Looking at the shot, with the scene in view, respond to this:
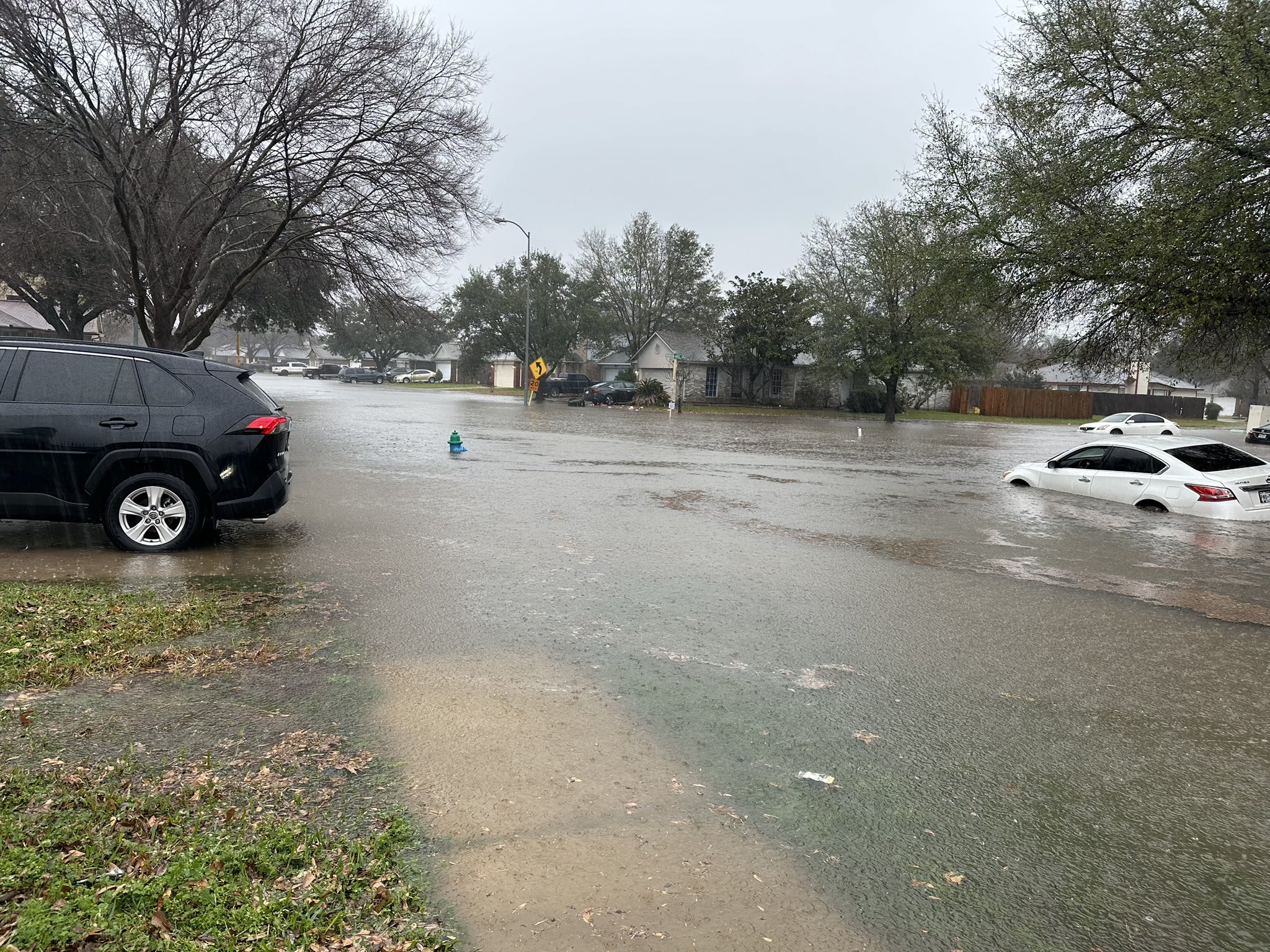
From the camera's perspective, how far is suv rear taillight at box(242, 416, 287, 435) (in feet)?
28.5

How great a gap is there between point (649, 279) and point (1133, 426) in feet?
119

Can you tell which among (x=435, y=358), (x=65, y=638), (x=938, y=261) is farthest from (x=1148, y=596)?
(x=435, y=358)

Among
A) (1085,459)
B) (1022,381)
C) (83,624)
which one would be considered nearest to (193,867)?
(83,624)

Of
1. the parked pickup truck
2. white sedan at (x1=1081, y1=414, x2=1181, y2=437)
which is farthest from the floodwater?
the parked pickup truck

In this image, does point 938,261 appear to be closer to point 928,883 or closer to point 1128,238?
point 1128,238

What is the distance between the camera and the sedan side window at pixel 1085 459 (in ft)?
49.9

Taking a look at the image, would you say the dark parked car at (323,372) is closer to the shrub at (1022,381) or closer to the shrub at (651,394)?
the shrub at (651,394)

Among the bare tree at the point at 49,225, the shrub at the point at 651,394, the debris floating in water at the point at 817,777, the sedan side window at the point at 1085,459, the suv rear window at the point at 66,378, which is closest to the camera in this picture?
the debris floating in water at the point at 817,777

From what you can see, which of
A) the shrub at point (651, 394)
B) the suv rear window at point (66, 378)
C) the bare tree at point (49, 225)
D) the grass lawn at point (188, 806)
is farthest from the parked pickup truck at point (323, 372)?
the grass lawn at point (188, 806)

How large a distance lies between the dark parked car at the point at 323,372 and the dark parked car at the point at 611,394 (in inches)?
2342

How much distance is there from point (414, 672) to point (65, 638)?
7.39 ft

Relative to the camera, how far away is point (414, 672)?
18.3ft

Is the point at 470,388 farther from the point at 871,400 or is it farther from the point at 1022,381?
the point at 1022,381

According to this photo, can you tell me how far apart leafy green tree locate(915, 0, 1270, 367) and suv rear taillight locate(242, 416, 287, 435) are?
1224 centimetres
